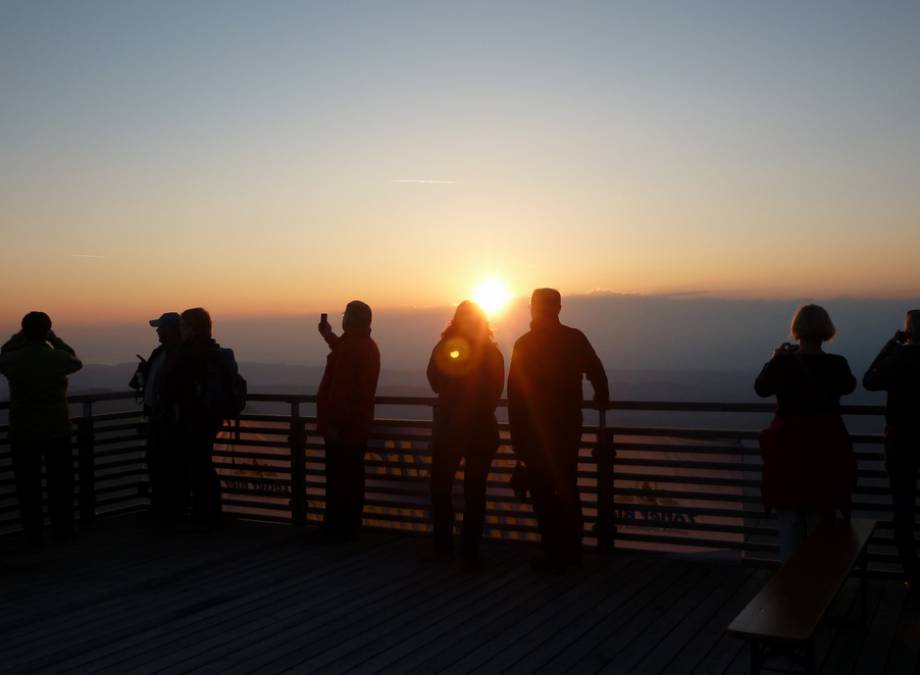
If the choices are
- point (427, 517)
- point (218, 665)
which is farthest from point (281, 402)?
point (218, 665)

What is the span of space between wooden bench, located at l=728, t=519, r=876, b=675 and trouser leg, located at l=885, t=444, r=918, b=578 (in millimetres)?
721

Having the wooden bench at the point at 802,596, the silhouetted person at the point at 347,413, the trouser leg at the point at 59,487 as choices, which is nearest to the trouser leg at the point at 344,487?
the silhouetted person at the point at 347,413

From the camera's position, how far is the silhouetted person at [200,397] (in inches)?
314

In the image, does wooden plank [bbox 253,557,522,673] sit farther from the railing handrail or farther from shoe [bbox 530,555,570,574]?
the railing handrail

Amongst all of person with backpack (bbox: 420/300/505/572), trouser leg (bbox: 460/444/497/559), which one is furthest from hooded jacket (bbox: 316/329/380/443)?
trouser leg (bbox: 460/444/497/559)

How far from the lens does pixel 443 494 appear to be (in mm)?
6926

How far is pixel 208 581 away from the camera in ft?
21.3

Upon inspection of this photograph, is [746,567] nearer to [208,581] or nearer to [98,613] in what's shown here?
[208,581]

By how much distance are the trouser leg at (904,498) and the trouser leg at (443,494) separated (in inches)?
114

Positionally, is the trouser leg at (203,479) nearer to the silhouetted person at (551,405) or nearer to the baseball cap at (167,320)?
the baseball cap at (167,320)

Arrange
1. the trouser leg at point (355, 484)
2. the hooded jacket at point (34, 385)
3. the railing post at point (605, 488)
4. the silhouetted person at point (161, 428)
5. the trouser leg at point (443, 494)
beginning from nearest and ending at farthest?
the trouser leg at point (443, 494)
the railing post at point (605, 488)
the trouser leg at point (355, 484)
the hooded jacket at point (34, 385)
the silhouetted person at point (161, 428)

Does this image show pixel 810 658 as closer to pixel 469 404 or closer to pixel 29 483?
pixel 469 404

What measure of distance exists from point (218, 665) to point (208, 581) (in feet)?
5.78

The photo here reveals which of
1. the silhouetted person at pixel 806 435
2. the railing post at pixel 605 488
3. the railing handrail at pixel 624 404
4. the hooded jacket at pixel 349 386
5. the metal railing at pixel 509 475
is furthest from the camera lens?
the hooded jacket at pixel 349 386
